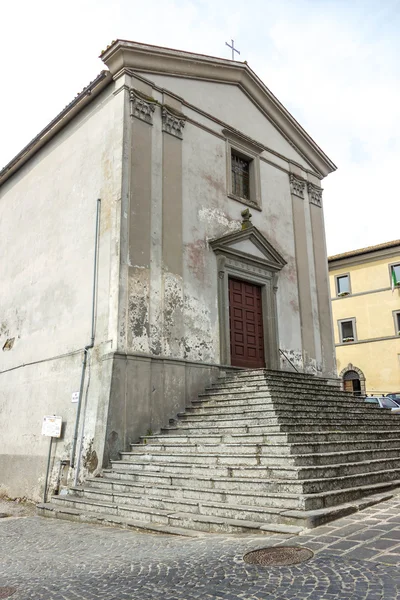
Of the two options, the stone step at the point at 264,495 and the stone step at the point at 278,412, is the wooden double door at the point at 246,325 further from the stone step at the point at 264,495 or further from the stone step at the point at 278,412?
the stone step at the point at 264,495

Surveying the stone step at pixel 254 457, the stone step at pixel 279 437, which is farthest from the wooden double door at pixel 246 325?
the stone step at pixel 254 457

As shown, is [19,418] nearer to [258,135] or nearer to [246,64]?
[258,135]

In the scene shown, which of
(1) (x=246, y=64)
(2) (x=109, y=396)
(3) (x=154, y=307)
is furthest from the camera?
(1) (x=246, y=64)

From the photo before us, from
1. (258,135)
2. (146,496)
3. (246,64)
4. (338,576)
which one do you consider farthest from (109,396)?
(246,64)

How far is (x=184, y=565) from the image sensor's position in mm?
4809

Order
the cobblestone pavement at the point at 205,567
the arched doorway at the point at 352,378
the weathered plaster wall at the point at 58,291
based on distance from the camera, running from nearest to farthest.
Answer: the cobblestone pavement at the point at 205,567
the weathered plaster wall at the point at 58,291
the arched doorway at the point at 352,378

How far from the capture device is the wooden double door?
1301 cm

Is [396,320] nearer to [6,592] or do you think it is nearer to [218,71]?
[218,71]

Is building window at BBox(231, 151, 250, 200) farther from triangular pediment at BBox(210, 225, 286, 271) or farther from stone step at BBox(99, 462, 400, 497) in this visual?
stone step at BBox(99, 462, 400, 497)

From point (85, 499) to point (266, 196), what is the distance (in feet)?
32.7

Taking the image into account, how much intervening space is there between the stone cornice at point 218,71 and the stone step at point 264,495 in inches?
374

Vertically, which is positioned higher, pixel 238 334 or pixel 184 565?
pixel 238 334

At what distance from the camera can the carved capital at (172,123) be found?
12594mm

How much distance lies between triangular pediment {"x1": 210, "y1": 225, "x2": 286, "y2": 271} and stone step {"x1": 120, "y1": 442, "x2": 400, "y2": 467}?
5660 millimetres
